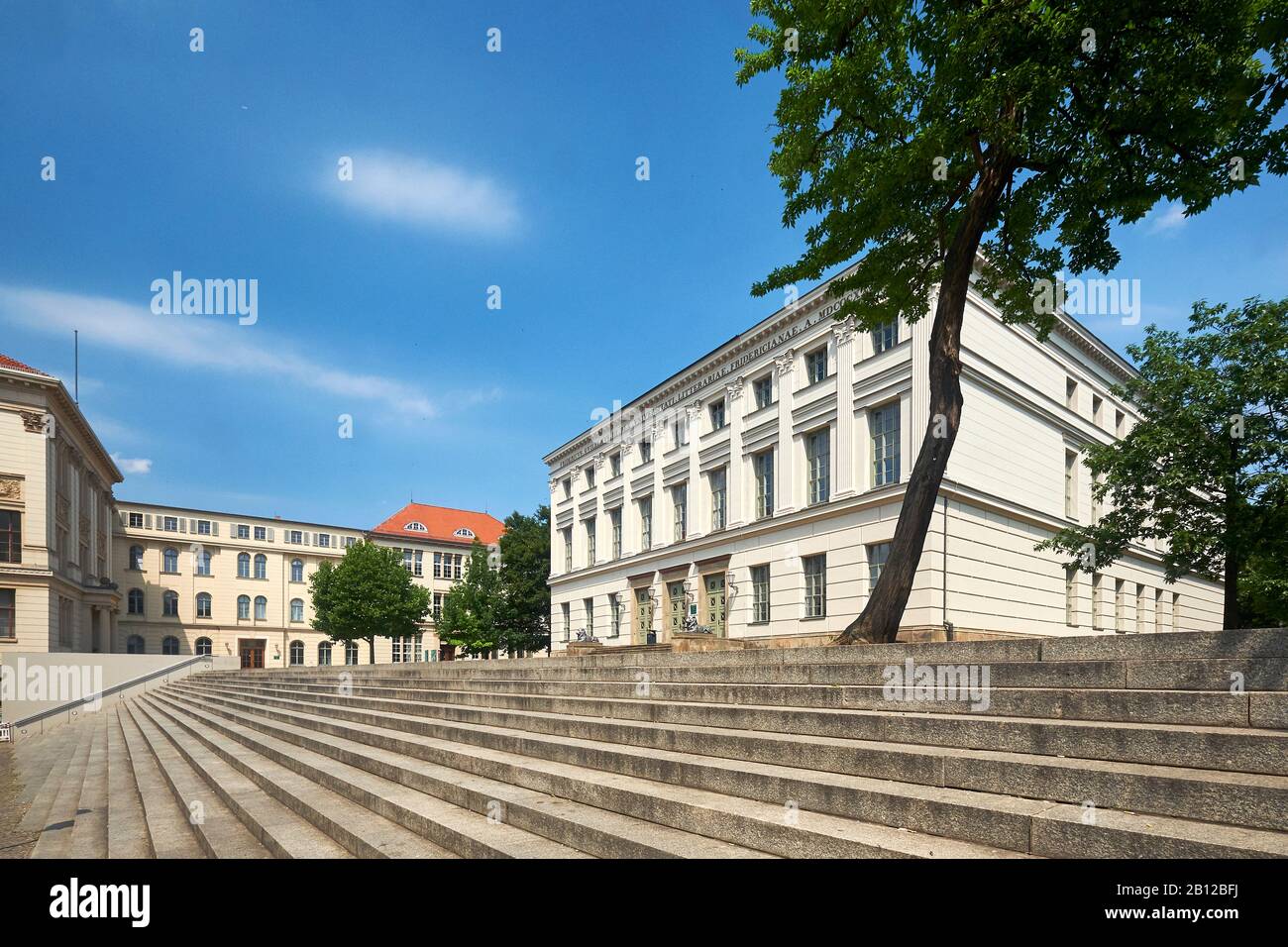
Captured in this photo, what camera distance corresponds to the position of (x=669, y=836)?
5316 millimetres

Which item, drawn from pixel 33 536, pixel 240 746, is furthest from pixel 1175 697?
pixel 33 536

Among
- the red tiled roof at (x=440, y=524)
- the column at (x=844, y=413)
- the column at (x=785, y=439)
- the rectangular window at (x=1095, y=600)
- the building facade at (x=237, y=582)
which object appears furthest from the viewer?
the red tiled roof at (x=440, y=524)

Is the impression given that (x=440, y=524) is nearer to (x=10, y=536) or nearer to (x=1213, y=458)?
(x=10, y=536)

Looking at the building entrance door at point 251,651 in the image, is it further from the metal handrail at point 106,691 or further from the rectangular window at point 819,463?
the rectangular window at point 819,463

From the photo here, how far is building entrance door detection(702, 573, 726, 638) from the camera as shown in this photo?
3014 centimetres

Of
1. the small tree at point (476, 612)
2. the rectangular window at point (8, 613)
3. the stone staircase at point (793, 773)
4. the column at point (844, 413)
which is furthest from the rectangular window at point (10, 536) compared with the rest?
the column at point (844, 413)

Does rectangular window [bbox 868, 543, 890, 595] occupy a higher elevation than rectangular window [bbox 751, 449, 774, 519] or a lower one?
lower

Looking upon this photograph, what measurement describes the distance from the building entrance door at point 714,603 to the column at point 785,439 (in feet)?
15.0

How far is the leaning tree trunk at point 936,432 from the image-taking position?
11203 mm

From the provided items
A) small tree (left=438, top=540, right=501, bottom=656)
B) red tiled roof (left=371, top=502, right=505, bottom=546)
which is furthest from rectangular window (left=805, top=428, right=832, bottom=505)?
red tiled roof (left=371, top=502, right=505, bottom=546)

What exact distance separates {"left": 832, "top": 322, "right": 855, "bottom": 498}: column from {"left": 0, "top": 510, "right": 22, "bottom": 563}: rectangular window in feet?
151

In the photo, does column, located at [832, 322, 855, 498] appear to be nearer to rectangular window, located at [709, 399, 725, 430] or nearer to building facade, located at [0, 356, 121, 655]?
rectangular window, located at [709, 399, 725, 430]

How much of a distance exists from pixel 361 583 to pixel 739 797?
5805 cm
